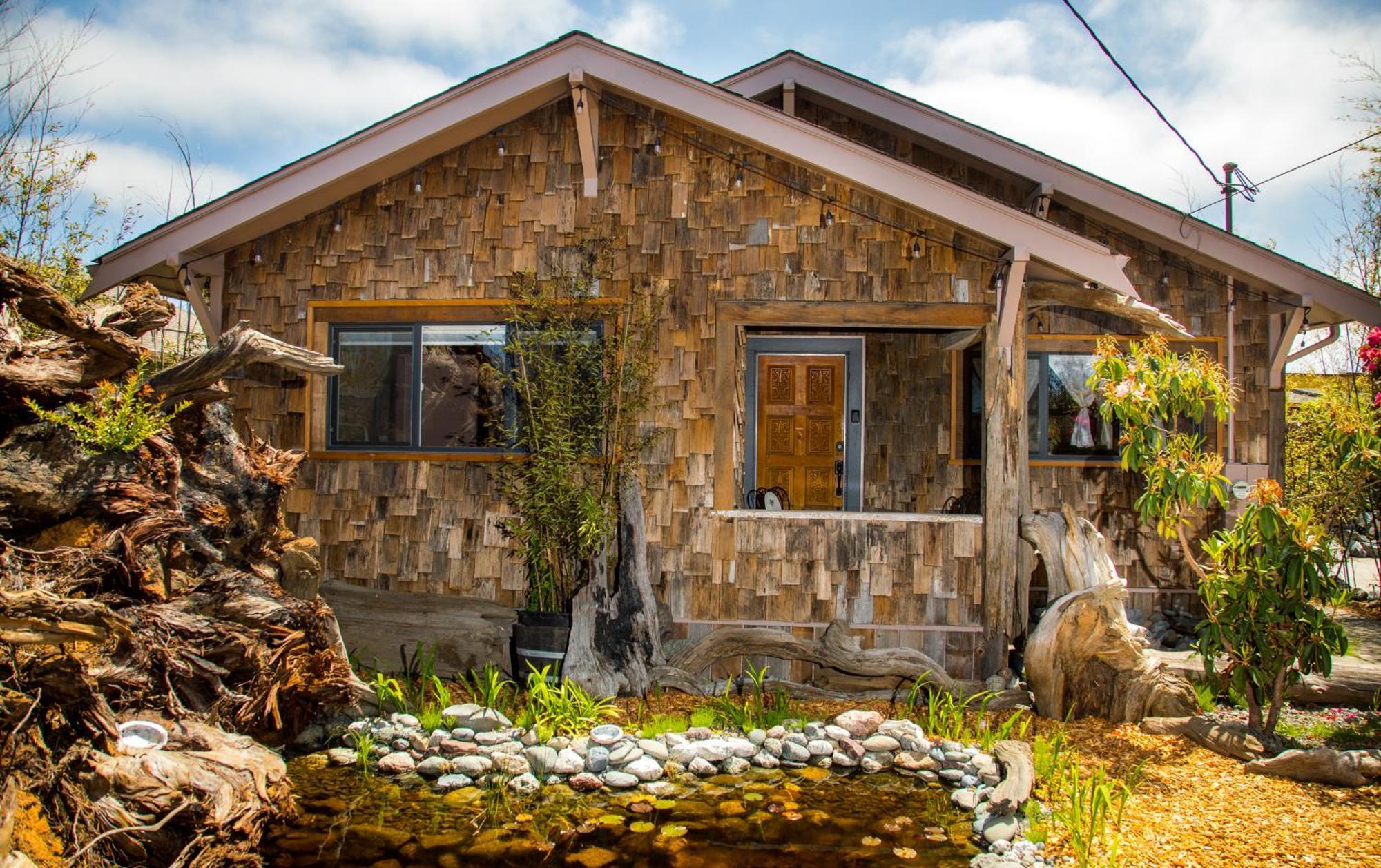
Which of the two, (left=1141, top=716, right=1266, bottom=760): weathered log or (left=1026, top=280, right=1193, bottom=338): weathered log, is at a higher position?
(left=1026, top=280, right=1193, bottom=338): weathered log

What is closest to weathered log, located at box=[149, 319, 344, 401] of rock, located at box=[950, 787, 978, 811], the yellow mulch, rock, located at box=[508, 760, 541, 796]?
rock, located at box=[508, 760, 541, 796]

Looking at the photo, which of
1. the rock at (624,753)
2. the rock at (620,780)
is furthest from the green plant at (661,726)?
the rock at (620,780)

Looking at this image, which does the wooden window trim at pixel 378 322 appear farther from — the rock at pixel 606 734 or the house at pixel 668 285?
the rock at pixel 606 734

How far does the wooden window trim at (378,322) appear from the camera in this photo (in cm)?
661

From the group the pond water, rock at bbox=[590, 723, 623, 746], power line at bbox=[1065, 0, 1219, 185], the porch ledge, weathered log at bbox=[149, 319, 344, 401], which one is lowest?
the pond water

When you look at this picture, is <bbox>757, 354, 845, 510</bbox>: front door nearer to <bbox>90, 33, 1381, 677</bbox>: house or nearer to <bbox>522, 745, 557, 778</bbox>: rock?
<bbox>90, 33, 1381, 677</bbox>: house

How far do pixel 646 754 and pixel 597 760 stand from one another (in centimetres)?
28

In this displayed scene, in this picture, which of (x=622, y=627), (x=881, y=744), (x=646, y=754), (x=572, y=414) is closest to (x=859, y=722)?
(x=881, y=744)

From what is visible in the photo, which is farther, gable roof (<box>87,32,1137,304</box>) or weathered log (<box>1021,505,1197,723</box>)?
gable roof (<box>87,32,1137,304</box>)

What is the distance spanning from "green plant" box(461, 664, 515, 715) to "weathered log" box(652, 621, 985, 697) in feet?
3.04

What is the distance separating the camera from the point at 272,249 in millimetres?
6844

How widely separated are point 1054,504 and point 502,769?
5.00 metres

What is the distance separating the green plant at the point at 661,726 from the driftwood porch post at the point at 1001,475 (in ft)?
7.13

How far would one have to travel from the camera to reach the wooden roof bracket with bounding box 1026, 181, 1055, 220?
766 centimetres
